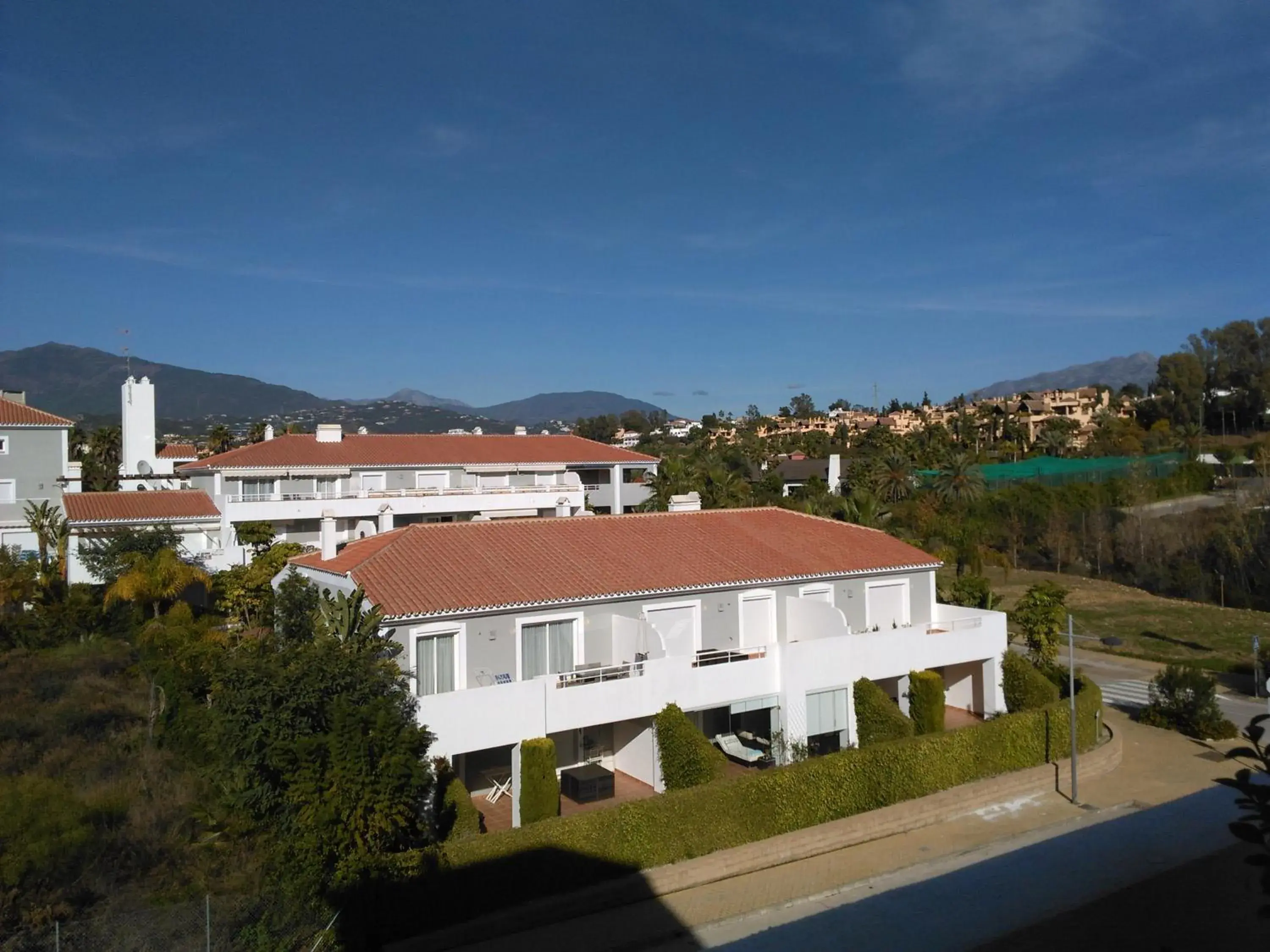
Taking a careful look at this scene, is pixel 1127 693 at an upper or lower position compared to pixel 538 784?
lower

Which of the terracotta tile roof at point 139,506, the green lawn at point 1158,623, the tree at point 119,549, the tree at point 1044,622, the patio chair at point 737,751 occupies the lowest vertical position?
the green lawn at point 1158,623

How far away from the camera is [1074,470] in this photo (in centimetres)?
7106

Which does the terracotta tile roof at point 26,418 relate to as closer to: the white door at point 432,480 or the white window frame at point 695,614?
the white door at point 432,480

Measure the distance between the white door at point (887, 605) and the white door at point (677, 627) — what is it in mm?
5764

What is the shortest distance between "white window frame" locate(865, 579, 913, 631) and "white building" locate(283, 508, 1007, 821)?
0.16ft

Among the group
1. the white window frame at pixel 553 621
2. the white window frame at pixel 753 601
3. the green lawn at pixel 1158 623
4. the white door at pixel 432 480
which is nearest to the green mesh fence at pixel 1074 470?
the green lawn at pixel 1158 623

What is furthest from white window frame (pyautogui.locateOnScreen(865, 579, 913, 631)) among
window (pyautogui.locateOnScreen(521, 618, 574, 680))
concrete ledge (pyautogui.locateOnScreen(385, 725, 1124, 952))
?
window (pyautogui.locateOnScreen(521, 618, 574, 680))

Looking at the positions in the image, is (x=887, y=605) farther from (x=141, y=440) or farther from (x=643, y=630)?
(x=141, y=440)

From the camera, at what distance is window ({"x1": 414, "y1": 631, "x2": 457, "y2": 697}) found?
19.3 m

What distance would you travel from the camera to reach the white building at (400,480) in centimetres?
4075

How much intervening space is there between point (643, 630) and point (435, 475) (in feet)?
88.0

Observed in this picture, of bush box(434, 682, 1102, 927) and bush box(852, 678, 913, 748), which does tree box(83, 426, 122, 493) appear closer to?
bush box(852, 678, 913, 748)

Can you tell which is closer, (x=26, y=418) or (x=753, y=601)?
(x=753, y=601)

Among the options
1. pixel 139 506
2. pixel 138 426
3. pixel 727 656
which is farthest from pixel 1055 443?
pixel 139 506
